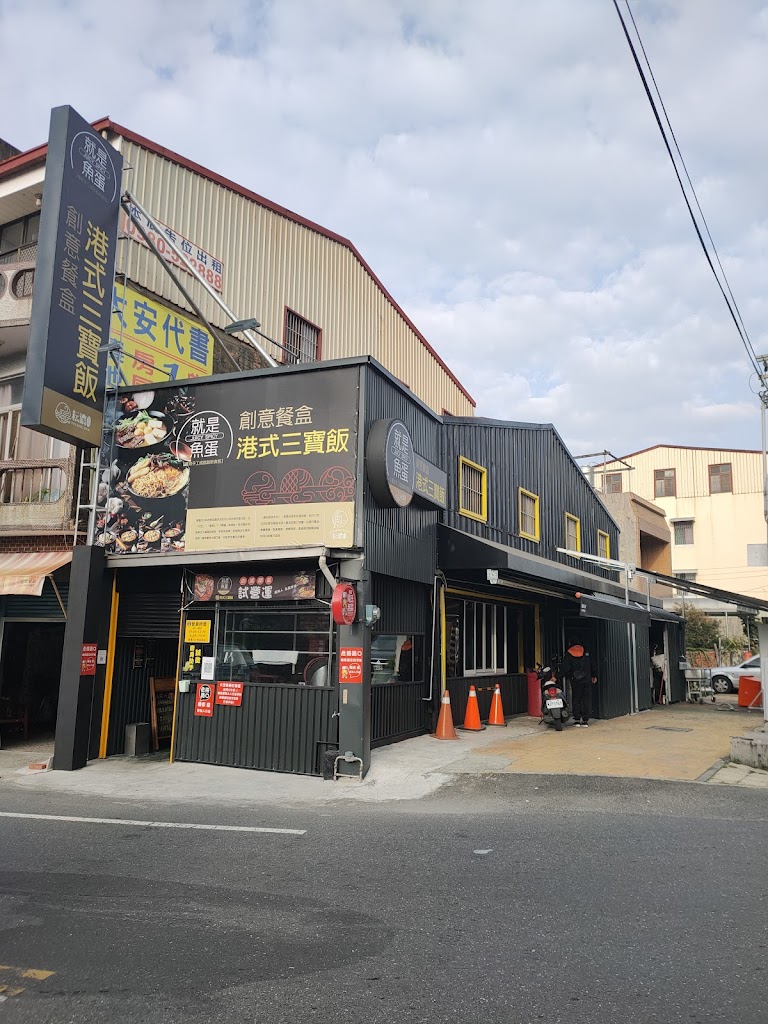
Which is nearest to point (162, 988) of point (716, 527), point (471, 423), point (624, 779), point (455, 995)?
point (455, 995)

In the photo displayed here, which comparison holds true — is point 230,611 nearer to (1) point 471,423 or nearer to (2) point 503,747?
(2) point 503,747

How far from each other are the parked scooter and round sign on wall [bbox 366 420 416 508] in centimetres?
572

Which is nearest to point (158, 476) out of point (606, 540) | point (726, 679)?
point (606, 540)

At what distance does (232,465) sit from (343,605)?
3049 mm

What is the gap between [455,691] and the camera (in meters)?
15.1

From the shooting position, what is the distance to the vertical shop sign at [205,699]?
1164 centimetres

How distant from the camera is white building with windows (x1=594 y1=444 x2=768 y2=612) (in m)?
45.5

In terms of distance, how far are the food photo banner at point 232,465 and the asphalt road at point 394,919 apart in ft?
13.9

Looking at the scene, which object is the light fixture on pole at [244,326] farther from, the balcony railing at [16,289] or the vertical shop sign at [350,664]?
the vertical shop sign at [350,664]

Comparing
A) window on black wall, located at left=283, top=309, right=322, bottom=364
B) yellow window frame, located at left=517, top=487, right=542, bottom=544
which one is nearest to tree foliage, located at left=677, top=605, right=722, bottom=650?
yellow window frame, located at left=517, top=487, right=542, bottom=544

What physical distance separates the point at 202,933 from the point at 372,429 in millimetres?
7479

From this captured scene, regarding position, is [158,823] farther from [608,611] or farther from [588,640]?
[588,640]

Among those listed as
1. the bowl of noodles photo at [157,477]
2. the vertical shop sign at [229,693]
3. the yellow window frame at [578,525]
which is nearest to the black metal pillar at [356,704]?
the vertical shop sign at [229,693]

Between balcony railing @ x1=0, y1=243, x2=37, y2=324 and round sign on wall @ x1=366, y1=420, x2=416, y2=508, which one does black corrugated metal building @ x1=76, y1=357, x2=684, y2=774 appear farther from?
balcony railing @ x1=0, y1=243, x2=37, y2=324
